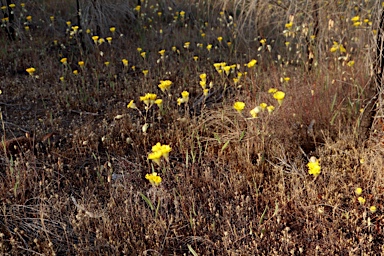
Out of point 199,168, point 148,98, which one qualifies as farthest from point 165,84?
point 199,168

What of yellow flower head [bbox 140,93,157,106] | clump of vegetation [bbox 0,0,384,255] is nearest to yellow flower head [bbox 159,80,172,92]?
clump of vegetation [bbox 0,0,384,255]

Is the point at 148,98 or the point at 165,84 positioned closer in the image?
the point at 148,98

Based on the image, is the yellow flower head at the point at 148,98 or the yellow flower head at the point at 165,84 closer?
the yellow flower head at the point at 148,98

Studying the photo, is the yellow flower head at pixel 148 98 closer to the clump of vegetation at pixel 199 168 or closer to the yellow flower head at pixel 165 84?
the clump of vegetation at pixel 199 168

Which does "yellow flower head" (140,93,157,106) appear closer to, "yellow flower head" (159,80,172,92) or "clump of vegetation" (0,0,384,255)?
"clump of vegetation" (0,0,384,255)

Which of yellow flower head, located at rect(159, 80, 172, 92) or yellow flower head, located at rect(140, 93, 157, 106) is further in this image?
yellow flower head, located at rect(159, 80, 172, 92)

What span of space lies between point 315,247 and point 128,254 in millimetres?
1146

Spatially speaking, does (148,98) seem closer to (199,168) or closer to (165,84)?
(165,84)

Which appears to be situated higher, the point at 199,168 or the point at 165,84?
Answer: the point at 165,84

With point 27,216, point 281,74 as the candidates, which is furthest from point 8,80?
point 281,74

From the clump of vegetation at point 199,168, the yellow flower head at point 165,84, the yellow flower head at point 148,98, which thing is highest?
the yellow flower head at point 165,84

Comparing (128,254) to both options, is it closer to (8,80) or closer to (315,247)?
(315,247)

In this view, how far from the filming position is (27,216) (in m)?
2.81

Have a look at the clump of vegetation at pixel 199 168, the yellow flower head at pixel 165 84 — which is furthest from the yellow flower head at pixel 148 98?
the yellow flower head at pixel 165 84
